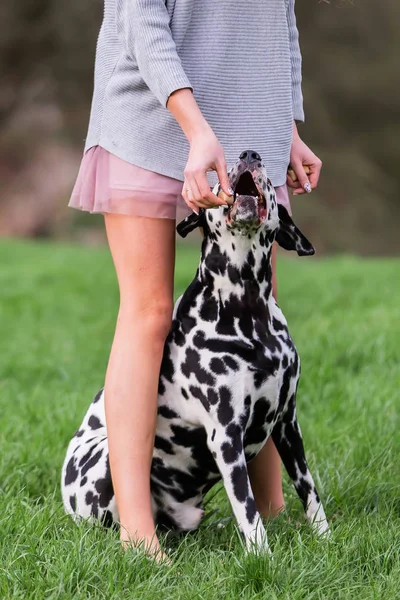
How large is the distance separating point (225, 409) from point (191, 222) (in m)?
0.53

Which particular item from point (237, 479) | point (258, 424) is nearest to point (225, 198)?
point (258, 424)

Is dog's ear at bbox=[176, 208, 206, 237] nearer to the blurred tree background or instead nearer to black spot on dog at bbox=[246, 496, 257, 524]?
black spot on dog at bbox=[246, 496, 257, 524]

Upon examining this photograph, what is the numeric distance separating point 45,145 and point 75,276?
26.1ft

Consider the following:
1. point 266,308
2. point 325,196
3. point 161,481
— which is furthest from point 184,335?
point 325,196

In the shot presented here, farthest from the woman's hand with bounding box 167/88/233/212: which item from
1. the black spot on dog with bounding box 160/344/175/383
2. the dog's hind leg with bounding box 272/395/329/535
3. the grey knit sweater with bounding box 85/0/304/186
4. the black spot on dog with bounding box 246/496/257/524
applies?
the black spot on dog with bounding box 246/496/257/524

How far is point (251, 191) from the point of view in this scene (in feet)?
7.70

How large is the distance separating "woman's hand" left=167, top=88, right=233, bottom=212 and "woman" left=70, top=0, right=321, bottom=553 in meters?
0.13

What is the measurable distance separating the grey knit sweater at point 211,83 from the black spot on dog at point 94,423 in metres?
0.86

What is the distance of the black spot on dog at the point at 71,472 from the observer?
268cm

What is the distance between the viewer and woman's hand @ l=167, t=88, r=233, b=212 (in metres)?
2.19

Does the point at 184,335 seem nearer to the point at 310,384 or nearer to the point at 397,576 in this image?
the point at 397,576

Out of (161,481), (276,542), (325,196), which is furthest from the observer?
(325,196)

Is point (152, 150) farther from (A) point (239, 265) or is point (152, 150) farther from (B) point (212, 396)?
(B) point (212, 396)

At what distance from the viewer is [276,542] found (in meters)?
2.38
